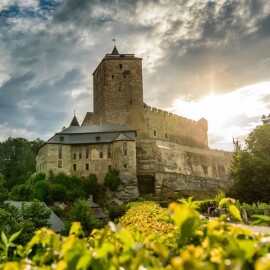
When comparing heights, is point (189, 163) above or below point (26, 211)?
above

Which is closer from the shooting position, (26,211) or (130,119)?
(26,211)

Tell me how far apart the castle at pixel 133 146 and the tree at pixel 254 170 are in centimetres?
1499

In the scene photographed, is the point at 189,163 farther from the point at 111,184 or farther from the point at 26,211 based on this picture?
the point at 26,211

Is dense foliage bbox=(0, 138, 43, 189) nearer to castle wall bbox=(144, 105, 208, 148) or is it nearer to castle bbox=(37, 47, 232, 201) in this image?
castle bbox=(37, 47, 232, 201)

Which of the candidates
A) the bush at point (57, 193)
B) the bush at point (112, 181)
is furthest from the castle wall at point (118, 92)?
the bush at point (57, 193)

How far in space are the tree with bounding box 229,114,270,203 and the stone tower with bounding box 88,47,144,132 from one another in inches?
954

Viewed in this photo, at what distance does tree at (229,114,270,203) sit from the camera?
31.5 meters

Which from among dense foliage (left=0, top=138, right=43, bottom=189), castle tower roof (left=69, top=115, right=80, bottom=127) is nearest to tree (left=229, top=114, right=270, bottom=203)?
castle tower roof (left=69, top=115, right=80, bottom=127)

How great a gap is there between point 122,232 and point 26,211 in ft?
86.4

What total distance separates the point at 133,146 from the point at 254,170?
748 inches

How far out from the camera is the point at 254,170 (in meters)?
32.2

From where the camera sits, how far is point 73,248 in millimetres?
1765

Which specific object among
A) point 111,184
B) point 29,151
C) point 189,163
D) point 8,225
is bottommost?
point 8,225

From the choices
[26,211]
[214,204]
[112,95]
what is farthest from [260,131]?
[112,95]
